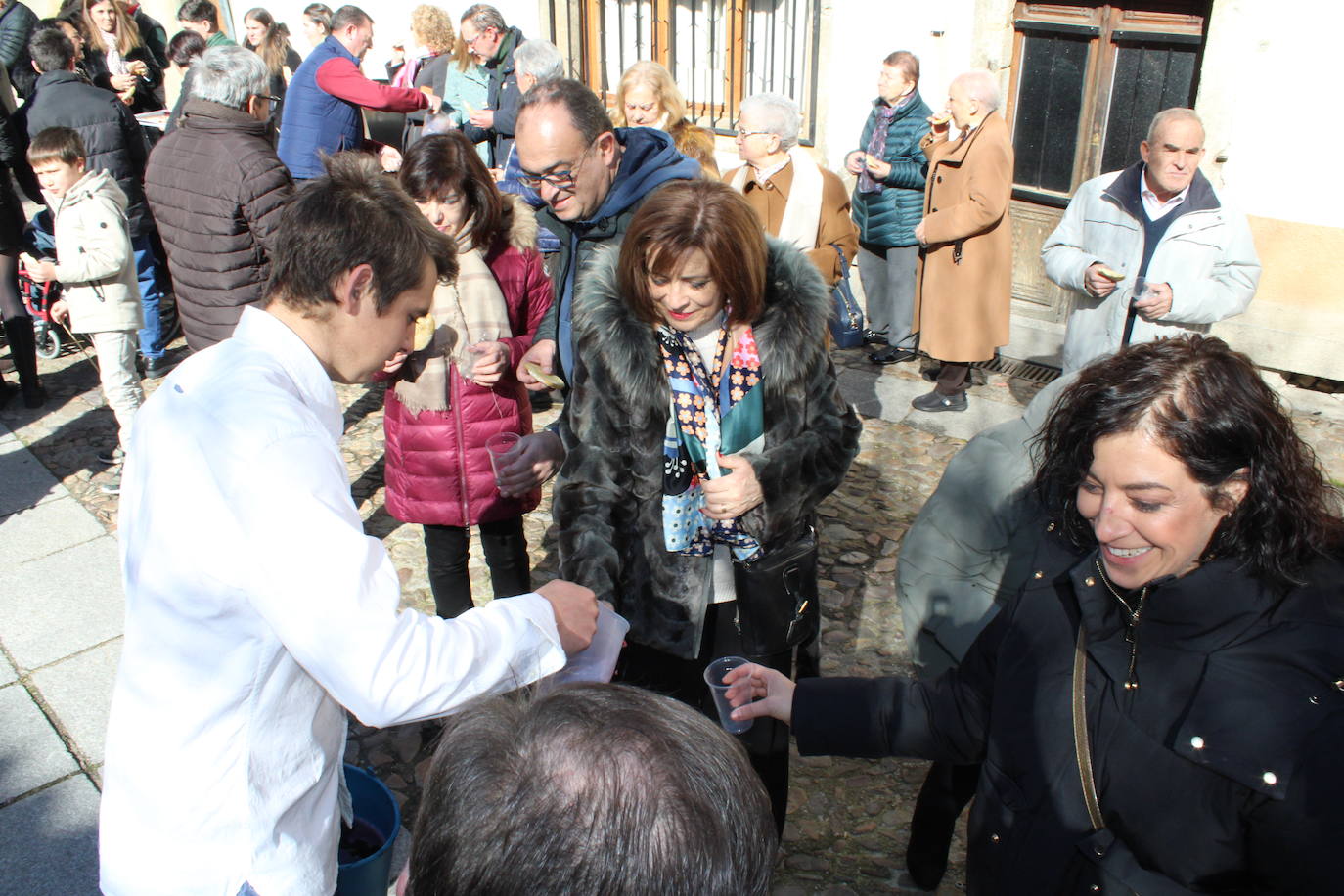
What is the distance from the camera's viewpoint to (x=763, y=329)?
8.73 ft

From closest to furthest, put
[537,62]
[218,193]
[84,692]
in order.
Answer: [84,692] < [218,193] < [537,62]

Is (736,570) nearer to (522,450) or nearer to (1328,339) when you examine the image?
(522,450)

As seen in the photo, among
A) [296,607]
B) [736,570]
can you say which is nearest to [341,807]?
[296,607]

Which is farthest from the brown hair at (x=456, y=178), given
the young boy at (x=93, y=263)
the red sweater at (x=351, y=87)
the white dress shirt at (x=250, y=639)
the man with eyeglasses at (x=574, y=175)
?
the red sweater at (x=351, y=87)

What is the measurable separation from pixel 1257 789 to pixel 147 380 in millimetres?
7096

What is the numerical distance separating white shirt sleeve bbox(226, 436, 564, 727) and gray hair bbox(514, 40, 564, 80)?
17.2ft

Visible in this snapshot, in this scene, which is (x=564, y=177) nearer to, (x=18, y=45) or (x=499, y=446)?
(x=499, y=446)

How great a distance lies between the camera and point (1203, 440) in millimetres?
1699

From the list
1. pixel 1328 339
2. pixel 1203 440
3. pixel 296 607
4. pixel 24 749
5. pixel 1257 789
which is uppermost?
pixel 1203 440

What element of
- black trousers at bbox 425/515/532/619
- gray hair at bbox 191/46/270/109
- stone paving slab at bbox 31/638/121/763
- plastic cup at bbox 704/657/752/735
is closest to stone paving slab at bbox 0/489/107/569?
stone paving slab at bbox 31/638/121/763

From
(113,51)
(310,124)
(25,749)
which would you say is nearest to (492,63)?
(310,124)

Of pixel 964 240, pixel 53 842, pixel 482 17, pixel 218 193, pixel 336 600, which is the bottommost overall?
pixel 53 842

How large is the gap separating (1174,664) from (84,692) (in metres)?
3.72

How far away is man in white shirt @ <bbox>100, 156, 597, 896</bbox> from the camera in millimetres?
1540
